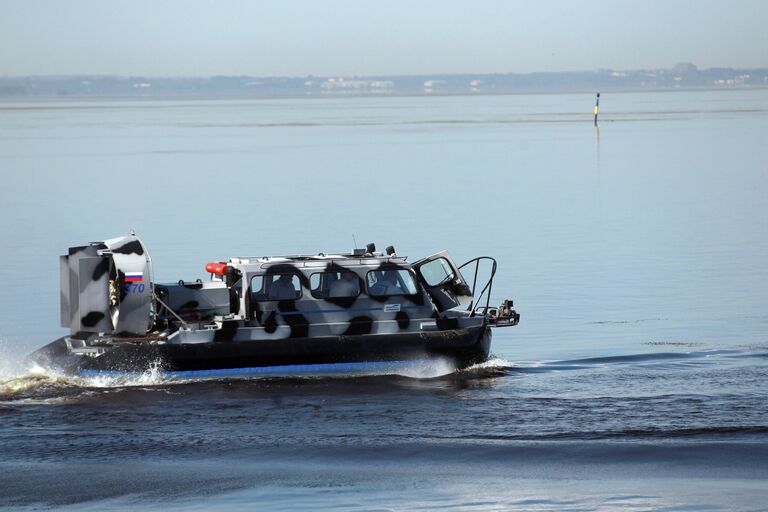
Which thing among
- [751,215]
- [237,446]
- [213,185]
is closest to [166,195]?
[213,185]

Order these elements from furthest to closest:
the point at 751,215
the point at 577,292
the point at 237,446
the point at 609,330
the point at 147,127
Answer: the point at 147,127, the point at 751,215, the point at 577,292, the point at 609,330, the point at 237,446

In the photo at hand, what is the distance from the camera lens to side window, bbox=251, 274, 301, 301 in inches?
921

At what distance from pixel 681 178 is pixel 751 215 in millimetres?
16285

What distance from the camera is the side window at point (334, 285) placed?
23.7 meters

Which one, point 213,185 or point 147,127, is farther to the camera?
point 147,127

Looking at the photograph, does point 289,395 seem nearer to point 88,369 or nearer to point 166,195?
point 88,369

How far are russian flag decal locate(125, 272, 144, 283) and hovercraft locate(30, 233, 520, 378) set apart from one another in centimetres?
2

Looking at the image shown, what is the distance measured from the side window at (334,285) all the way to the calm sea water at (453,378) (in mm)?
1541

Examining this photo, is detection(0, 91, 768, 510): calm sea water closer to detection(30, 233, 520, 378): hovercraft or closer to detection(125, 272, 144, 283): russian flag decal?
detection(30, 233, 520, 378): hovercraft

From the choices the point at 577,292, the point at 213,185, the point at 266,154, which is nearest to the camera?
the point at 577,292

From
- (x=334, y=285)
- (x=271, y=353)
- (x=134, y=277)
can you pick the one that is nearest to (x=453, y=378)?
(x=334, y=285)

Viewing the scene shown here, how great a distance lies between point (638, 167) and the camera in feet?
231

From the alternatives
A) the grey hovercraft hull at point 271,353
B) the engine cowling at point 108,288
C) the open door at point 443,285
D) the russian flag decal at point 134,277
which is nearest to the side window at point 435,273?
the open door at point 443,285

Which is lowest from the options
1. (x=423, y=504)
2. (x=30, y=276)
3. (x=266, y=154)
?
(x=423, y=504)
